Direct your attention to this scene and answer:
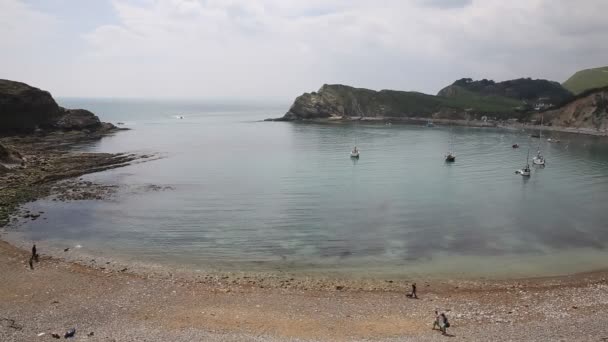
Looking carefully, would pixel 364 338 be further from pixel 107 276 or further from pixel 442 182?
pixel 442 182

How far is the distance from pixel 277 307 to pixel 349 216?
25.8 meters

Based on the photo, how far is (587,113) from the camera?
178 meters

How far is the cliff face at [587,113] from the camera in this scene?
172 m

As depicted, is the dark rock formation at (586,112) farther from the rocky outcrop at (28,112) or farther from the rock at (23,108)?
the rock at (23,108)

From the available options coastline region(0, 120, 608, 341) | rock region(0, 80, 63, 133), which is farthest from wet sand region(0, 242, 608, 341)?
rock region(0, 80, 63, 133)

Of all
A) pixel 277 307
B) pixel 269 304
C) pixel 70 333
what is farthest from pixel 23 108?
pixel 277 307

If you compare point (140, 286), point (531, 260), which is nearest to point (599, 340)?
point (531, 260)

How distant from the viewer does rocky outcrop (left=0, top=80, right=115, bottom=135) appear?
113875mm

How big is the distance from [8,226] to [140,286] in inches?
972

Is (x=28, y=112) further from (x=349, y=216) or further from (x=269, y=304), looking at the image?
(x=269, y=304)

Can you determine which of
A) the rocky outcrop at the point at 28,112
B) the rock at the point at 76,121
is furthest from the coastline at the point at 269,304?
the rock at the point at 76,121

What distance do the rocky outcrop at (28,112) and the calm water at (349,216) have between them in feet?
155

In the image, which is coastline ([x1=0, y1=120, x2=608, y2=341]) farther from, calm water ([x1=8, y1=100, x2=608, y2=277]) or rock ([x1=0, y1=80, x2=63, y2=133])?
rock ([x1=0, y1=80, x2=63, y2=133])

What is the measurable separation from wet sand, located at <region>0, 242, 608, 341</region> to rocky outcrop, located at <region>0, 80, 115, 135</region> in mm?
94628
